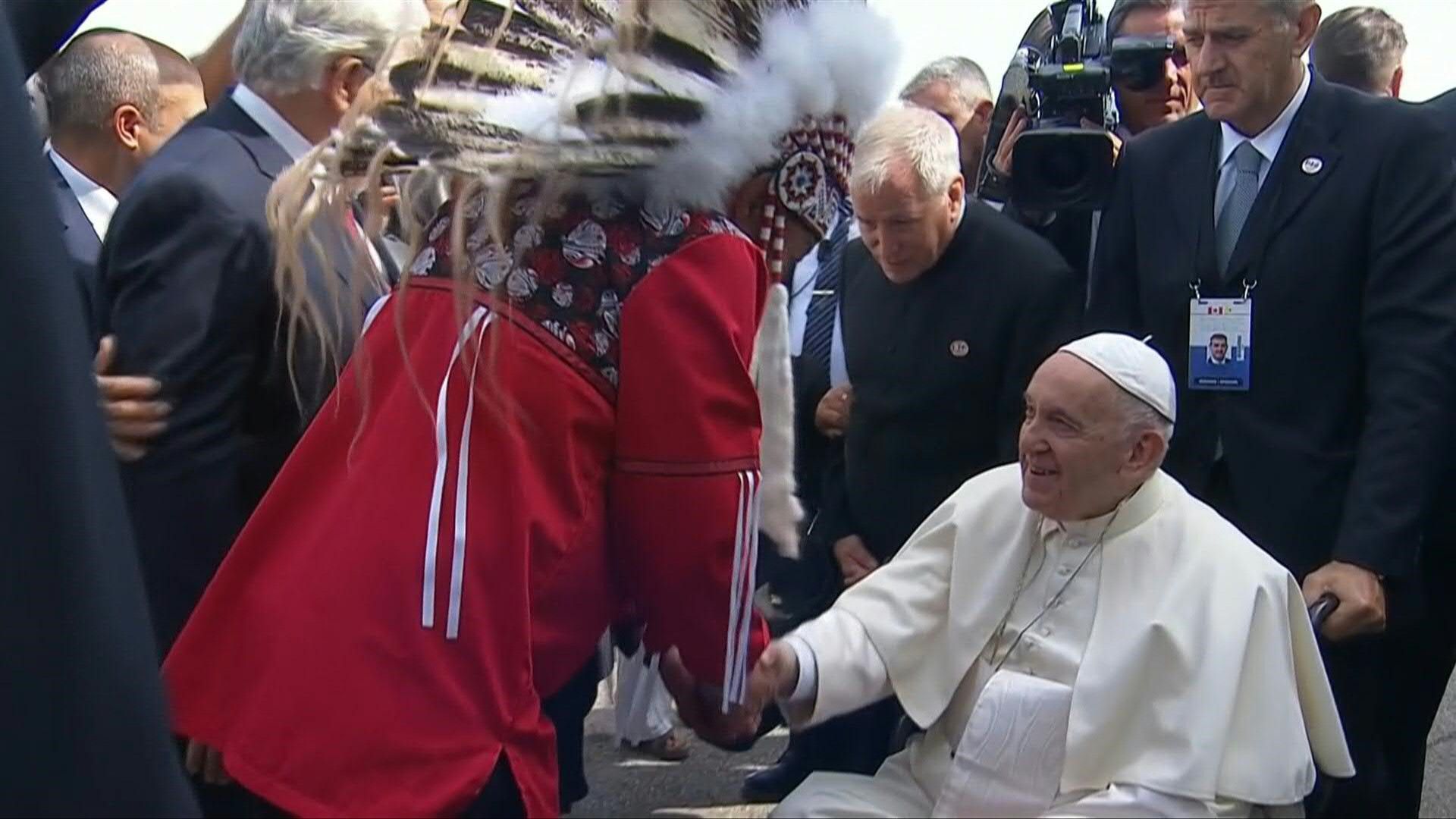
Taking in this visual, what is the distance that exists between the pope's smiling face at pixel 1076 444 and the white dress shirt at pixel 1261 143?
25.0 inches

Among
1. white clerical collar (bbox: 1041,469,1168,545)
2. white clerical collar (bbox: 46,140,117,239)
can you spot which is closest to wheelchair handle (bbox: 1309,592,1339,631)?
white clerical collar (bbox: 1041,469,1168,545)

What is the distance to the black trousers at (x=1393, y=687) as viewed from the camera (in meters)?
3.04

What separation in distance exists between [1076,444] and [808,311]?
4.95 feet

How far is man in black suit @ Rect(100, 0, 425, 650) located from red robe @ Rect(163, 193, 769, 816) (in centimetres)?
47

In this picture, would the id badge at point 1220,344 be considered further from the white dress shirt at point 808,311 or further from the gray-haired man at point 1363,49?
the gray-haired man at point 1363,49

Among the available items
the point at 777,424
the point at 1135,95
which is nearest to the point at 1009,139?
the point at 1135,95

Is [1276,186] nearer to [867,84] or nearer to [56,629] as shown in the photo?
[867,84]

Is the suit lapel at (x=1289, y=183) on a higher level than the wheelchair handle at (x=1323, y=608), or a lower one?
higher

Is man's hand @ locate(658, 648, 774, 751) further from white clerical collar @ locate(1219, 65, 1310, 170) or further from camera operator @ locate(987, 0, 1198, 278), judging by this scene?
camera operator @ locate(987, 0, 1198, 278)

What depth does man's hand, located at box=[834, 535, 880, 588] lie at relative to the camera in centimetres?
367

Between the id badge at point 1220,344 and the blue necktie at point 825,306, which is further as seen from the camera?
the blue necktie at point 825,306

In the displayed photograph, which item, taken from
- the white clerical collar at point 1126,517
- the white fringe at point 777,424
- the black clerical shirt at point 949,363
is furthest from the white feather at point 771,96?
the black clerical shirt at point 949,363

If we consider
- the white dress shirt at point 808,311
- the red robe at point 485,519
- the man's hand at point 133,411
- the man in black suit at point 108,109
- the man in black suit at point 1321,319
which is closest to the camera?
the red robe at point 485,519

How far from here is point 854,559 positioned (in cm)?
370
